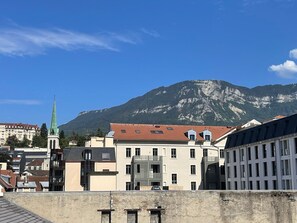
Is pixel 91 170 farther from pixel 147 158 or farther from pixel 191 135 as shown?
pixel 191 135

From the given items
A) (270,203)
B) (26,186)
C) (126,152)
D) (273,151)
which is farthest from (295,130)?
(26,186)

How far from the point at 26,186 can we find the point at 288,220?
47.7 meters

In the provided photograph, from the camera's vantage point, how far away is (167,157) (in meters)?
62.8

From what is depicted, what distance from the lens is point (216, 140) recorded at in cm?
6625

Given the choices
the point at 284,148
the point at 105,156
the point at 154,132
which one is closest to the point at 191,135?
the point at 154,132

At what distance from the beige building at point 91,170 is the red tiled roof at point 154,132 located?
3772mm

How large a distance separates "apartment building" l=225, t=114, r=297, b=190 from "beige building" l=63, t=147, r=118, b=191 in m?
19.1

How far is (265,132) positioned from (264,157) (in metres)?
3.60

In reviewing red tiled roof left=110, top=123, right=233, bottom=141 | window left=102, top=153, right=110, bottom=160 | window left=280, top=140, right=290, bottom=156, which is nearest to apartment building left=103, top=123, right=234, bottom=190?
red tiled roof left=110, top=123, right=233, bottom=141

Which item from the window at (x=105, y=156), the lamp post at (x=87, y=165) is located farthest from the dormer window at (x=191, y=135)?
the lamp post at (x=87, y=165)

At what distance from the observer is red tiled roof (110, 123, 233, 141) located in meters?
62.6

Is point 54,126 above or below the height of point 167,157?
above

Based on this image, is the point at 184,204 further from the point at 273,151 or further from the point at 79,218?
the point at 273,151

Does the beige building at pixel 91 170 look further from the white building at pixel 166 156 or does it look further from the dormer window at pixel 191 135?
the dormer window at pixel 191 135
